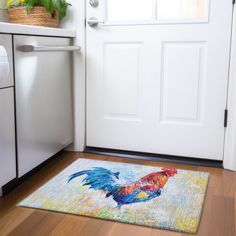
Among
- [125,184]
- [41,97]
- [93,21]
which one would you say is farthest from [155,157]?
[93,21]

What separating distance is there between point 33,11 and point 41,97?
0.47m

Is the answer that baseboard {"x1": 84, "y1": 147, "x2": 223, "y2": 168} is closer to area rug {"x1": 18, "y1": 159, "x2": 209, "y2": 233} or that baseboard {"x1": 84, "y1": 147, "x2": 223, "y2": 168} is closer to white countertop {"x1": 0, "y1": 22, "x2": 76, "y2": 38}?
area rug {"x1": 18, "y1": 159, "x2": 209, "y2": 233}

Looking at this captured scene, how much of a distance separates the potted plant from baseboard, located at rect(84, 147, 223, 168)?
780 millimetres

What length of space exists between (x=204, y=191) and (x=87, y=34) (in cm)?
108

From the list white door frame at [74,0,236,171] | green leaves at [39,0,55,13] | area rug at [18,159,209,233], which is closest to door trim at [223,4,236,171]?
white door frame at [74,0,236,171]

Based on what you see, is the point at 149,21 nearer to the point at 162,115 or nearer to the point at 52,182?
the point at 162,115

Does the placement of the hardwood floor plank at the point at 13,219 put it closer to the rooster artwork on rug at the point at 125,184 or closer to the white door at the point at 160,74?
the rooster artwork on rug at the point at 125,184

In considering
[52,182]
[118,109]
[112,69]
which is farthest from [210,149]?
[52,182]

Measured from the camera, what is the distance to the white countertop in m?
→ 1.40

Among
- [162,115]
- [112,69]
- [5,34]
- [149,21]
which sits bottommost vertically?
[162,115]

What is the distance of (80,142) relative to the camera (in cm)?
215

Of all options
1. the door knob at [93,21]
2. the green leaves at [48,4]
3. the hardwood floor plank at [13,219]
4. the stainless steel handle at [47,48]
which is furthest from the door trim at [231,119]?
the hardwood floor plank at [13,219]

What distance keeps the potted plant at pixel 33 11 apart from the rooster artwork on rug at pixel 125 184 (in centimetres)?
82

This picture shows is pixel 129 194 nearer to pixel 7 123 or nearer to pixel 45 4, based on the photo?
pixel 7 123
